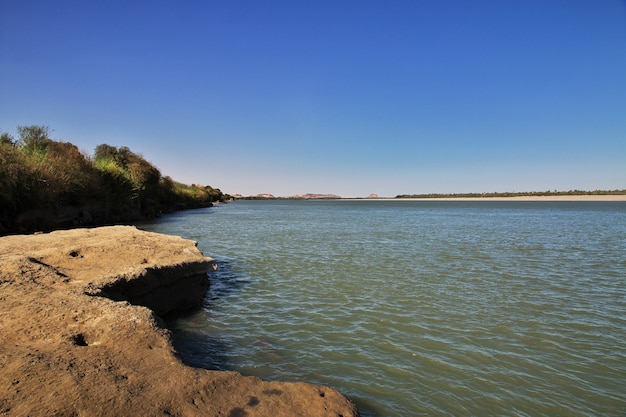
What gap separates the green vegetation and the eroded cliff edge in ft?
52.9

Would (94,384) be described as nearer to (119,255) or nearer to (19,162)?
(119,255)

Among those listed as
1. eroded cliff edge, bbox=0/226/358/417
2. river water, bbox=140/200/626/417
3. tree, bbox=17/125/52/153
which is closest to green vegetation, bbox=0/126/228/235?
tree, bbox=17/125/52/153

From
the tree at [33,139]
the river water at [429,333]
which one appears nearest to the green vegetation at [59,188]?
the tree at [33,139]

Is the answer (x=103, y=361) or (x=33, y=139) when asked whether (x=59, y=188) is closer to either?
(x=33, y=139)

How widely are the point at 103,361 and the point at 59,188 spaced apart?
24443 millimetres

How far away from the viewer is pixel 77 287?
664 cm

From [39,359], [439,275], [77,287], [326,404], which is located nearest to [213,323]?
[77,287]

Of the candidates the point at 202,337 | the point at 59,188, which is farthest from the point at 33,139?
the point at 202,337

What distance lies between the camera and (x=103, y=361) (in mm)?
4238

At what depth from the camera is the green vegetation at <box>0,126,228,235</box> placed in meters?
20.5

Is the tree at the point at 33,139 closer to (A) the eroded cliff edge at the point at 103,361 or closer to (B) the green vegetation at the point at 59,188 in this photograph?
(B) the green vegetation at the point at 59,188

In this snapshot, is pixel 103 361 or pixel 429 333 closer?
pixel 103 361

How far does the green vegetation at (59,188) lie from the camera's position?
67.2 ft

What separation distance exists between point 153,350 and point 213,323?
3.17 metres
